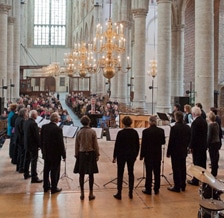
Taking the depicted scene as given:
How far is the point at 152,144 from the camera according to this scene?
666cm

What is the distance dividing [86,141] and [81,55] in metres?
17.1

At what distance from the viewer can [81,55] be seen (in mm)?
22844

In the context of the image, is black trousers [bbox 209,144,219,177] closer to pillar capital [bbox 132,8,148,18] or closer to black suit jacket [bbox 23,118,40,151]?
black suit jacket [bbox 23,118,40,151]

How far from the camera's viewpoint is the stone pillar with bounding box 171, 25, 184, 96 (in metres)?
25.3

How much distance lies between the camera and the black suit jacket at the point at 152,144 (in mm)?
A: 6648

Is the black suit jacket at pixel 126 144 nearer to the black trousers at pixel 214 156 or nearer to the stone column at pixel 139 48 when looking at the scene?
the black trousers at pixel 214 156

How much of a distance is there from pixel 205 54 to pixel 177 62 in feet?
43.4

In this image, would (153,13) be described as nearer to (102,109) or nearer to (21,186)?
(102,109)

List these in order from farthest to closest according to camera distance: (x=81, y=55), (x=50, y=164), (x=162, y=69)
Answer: (x=81, y=55) < (x=162, y=69) < (x=50, y=164)

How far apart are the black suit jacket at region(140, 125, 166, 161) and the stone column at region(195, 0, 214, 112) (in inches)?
253

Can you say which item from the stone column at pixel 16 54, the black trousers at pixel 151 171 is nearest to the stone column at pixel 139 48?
the stone column at pixel 16 54

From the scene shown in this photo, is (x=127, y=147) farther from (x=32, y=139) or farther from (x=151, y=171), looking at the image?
(x=32, y=139)

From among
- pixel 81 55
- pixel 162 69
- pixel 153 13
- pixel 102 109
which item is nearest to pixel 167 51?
pixel 162 69

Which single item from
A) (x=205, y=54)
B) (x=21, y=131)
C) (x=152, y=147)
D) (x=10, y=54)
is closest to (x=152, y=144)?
(x=152, y=147)
